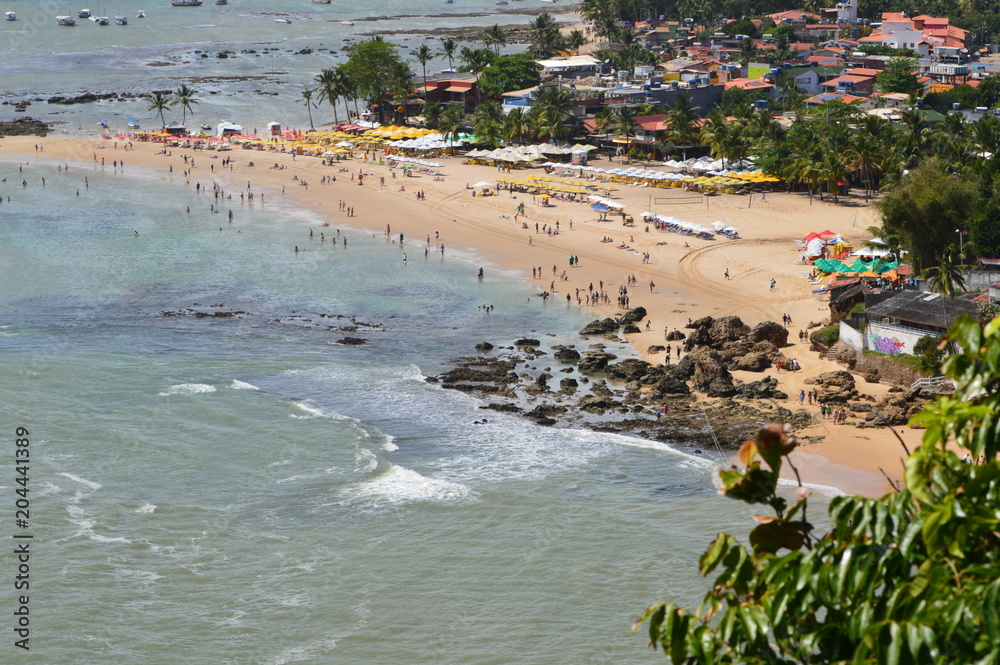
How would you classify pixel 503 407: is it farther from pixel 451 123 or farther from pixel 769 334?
pixel 451 123

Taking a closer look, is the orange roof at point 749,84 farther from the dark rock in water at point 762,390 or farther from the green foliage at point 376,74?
the dark rock in water at point 762,390

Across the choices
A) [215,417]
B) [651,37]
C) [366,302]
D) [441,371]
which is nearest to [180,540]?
[215,417]

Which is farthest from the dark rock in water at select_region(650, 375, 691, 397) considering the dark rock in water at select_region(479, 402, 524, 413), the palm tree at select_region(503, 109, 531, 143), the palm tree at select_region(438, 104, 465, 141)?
the palm tree at select_region(438, 104, 465, 141)

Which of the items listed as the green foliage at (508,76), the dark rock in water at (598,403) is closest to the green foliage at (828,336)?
the dark rock in water at (598,403)

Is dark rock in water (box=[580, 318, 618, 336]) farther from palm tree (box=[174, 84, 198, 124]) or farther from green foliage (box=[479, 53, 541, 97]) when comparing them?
palm tree (box=[174, 84, 198, 124])

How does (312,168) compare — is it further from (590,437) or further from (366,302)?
(590,437)

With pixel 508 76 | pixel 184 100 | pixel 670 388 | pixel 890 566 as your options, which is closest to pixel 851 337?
pixel 670 388
